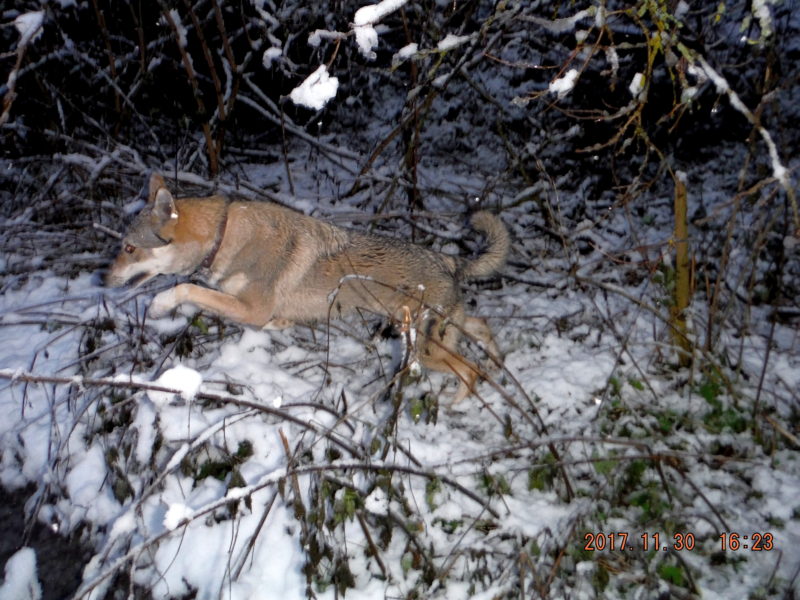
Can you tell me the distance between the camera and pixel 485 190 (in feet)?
21.0

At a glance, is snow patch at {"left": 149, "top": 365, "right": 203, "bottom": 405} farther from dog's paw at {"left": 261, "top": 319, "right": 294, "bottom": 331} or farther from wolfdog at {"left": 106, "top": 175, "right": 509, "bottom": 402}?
dog's paw at {"left": 261, "top": 319, "right": 294, "bottom": 331}

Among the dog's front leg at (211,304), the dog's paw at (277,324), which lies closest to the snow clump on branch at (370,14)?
the dog's front leg at (211,304)

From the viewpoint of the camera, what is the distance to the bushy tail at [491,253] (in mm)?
4188

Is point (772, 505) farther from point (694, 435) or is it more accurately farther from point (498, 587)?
point (498, 587)

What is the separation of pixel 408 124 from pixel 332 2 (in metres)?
2.16

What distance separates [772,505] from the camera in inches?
121

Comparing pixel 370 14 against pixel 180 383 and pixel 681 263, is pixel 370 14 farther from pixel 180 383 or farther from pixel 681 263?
pixel 681 263

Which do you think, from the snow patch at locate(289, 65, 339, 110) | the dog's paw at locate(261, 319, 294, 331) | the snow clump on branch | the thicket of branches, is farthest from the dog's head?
the snow clump on branch

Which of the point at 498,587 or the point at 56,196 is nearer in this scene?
the point at 498,587

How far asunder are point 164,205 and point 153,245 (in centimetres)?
29

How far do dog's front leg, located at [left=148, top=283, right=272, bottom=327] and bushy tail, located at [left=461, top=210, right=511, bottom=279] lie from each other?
164 centimetres

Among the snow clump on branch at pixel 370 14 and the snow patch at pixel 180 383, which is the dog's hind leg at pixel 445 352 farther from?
the snow clump on branch at pixel 370 14

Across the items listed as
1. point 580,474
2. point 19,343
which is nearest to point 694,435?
point 580,474

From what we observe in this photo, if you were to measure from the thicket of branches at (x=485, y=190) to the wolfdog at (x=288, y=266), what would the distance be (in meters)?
0.50
